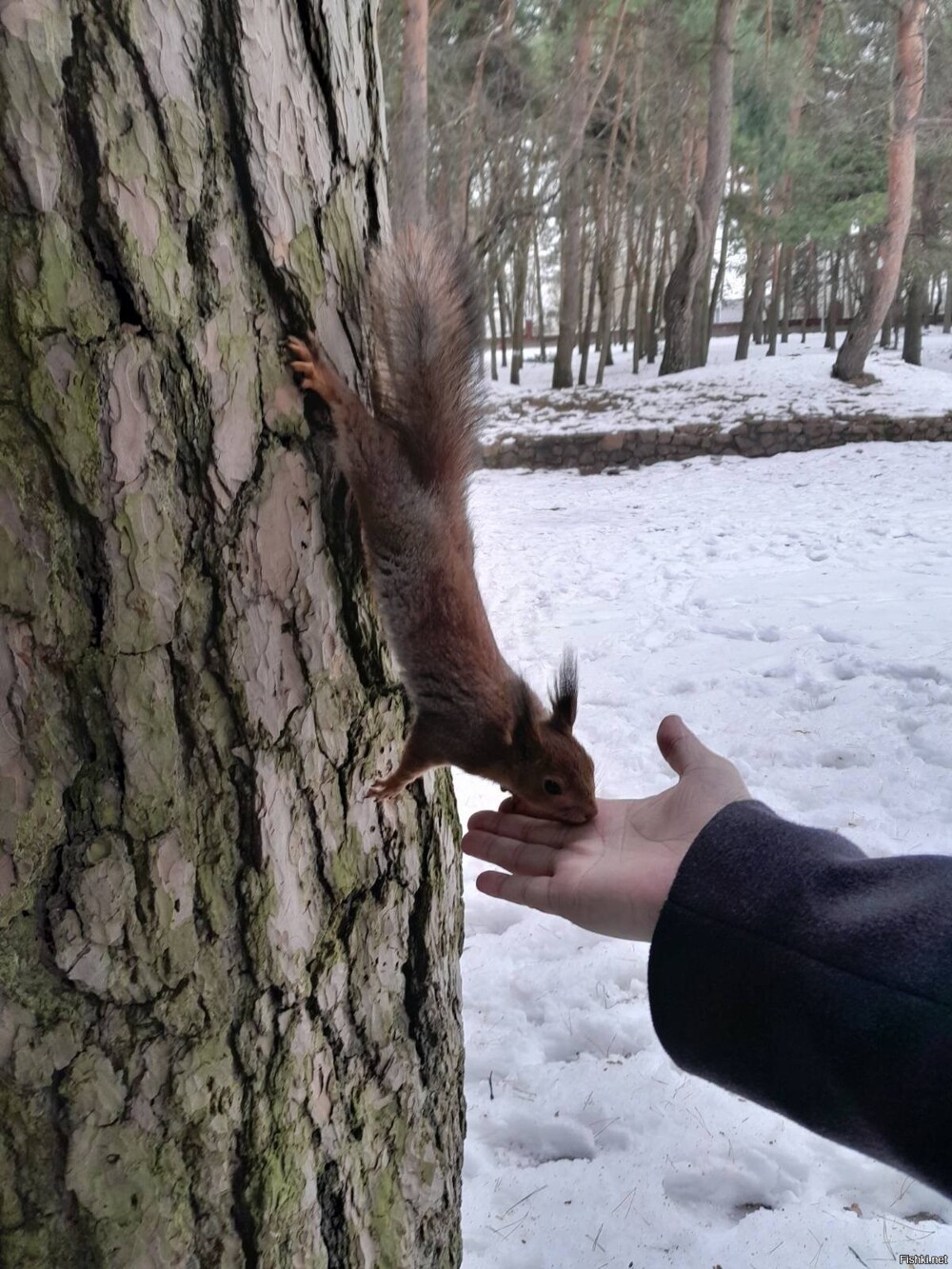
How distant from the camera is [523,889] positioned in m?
1.46

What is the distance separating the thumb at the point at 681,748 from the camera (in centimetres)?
153

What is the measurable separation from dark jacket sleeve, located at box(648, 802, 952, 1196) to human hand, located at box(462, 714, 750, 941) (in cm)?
15

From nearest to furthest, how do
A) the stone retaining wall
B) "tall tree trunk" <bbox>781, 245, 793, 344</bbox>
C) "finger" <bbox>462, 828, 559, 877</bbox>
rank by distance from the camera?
1. "finger" <bbox>462, 828, 559, 877</bbox>
2. the stone retaining wall
3. "tall tree trunk" <bbox>781, 245, 793, 344</bbox>

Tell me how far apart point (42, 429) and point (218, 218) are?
31cm

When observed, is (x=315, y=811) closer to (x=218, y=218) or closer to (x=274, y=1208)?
(x=274, y=1208)

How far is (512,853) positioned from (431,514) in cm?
63

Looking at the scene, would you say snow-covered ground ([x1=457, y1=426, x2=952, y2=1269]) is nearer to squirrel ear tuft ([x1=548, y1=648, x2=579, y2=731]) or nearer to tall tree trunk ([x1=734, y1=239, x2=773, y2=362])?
squirrel ear tuft ([x1=548, y1=648, x2=579, y2=731])

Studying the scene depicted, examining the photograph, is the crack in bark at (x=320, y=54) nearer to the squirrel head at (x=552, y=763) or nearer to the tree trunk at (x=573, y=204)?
the squirrel head at (x=552, y=763)

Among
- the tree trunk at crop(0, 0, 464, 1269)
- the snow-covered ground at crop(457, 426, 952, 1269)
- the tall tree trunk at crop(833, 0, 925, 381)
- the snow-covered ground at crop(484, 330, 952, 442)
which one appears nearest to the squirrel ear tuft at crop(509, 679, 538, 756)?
the tree trunk at crop(0, 0, 464, 1269)

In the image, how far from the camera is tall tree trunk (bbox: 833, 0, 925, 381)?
10602 mm

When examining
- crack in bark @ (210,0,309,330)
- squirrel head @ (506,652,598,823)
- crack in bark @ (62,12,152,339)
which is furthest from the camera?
squirrel head @ (506,652,598,823)

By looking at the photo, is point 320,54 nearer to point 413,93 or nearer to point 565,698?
point 565,698

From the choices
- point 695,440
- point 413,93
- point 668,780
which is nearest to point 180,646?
point 668,780

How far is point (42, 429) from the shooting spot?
910 millimetres
